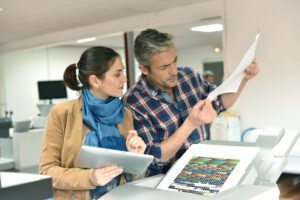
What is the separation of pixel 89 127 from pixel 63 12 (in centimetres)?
336

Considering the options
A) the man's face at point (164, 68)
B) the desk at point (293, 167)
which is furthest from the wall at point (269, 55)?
the man's face at point (164, 68)

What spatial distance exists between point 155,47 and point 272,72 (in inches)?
99.5

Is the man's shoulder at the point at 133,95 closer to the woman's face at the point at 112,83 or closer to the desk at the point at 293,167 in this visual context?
the woman's face at the point at 112,83

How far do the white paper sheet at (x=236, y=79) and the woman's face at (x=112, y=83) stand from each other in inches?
13.6

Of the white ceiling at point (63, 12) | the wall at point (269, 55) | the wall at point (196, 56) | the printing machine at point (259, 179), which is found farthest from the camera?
the wall at point (196, 56)

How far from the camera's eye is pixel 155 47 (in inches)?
60.4

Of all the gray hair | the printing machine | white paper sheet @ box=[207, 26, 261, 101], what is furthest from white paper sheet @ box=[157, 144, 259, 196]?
the gray hair

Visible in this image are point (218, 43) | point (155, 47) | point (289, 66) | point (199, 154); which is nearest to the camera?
point (199, 154)

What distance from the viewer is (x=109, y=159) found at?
1150mm

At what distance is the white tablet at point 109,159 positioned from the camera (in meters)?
1.07

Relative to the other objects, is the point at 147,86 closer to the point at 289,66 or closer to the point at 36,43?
the point at 289,66

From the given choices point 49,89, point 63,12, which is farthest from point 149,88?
point 49,89

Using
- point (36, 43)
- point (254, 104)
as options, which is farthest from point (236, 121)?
point (36, 43)

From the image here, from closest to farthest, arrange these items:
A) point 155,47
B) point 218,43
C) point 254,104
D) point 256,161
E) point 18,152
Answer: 1. point 256,161
2. point 155,47
3. point 254,104
4. point 18,152
5. point 218,43
